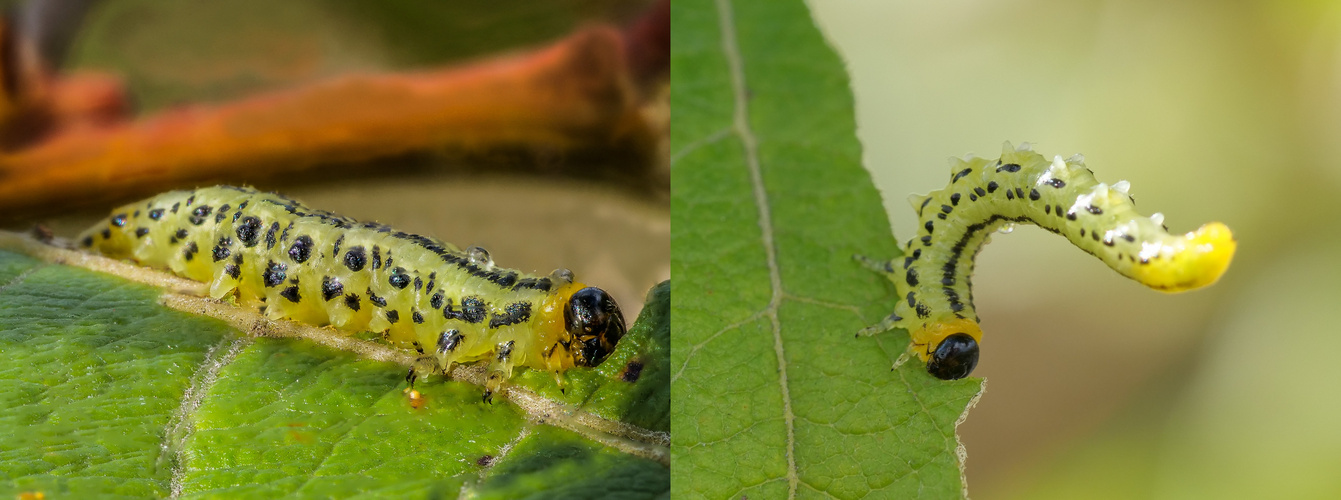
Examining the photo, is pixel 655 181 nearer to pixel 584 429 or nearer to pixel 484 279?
pixel 484 279

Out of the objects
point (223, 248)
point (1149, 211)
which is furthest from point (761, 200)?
point (1149, 211)

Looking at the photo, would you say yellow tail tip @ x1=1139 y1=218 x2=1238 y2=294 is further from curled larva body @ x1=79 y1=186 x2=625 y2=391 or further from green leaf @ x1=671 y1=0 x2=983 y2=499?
curled larva body @ x1=79 y1=186 x2=625 y2=391

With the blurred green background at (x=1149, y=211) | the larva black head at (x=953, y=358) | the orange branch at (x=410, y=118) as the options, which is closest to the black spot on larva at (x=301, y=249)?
the orange branch at (x=410, y=118)

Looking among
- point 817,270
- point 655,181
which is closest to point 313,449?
point 817,270

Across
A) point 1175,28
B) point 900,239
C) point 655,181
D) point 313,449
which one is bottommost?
point 313,449

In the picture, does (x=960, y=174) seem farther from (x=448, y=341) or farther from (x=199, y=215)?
(x=199, y=215)

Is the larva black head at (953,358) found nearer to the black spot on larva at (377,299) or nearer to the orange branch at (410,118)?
the black spot on larva at (377,299)

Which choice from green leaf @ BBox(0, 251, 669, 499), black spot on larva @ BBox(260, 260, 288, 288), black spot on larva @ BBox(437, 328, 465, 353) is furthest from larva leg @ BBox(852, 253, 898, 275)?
black spot on larva @ BBox(260, 260, 288, 288)
